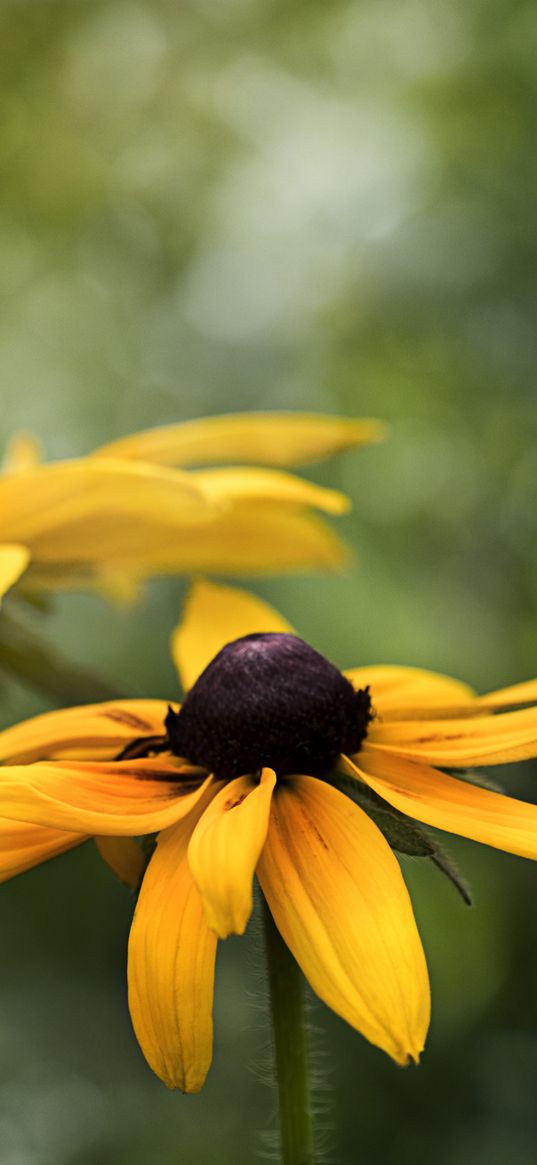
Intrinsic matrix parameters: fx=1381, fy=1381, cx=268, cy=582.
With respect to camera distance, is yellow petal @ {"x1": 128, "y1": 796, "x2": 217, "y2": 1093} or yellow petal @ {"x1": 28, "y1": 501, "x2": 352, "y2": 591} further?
yellow petal @ {"x1": 28, "y1": 501, "x2": 352, "y2": 591}

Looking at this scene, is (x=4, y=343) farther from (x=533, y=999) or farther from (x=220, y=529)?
(x=533, y=999)

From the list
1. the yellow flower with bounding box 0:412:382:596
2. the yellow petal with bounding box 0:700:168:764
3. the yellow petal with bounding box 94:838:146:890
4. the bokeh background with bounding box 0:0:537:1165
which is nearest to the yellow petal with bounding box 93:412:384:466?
the yellow flower with bounding box 0:412:382:596

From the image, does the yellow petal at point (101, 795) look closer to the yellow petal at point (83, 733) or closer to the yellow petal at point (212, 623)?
the yellow petal at point (83, 733)

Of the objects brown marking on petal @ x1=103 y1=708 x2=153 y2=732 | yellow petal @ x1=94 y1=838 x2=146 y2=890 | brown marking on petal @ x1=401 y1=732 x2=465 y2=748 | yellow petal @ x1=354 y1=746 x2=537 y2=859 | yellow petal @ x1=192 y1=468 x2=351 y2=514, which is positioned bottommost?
yellow petal @ x1=94 y1=838 x2=146 y2=890

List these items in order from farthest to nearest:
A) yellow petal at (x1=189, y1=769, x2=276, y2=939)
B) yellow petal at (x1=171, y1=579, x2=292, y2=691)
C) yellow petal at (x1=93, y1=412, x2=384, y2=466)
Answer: yellow petal at (x1=93, y1=412, x2=384, y2=466) → yellow petal at (x1=171, y1=579, x2=292, y2=691) → yellow petal at (x1=189, y1=769, x2=276, y2=939)

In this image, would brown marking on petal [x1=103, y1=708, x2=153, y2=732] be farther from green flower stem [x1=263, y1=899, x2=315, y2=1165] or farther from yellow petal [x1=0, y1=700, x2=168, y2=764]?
green flower stem [x1=263, y1=899, x2=315, y2=1165]

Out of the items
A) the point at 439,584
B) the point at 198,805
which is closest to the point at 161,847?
the point at 198,805
